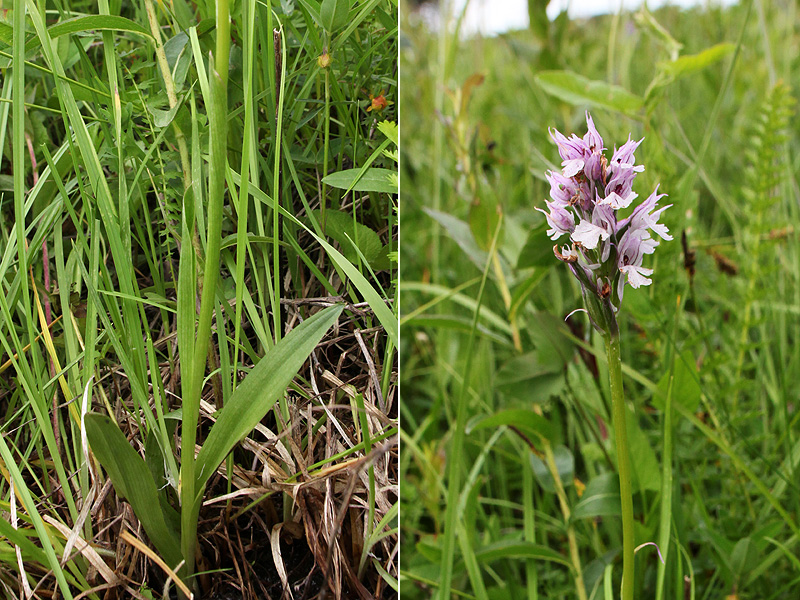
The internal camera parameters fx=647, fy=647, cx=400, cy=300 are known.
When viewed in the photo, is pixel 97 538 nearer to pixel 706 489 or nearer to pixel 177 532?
pixel 177 532

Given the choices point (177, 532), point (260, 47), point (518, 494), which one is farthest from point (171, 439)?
point (518, 494)

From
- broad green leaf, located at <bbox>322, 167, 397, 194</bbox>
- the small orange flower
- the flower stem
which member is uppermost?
the small orange flower

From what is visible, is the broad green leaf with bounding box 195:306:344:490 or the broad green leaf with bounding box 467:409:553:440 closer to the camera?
the broad green leaf with bounding box 195:306:344:490

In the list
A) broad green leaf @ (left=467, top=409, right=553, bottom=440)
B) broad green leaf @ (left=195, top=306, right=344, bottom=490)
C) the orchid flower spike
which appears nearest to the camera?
the orchid flower spike

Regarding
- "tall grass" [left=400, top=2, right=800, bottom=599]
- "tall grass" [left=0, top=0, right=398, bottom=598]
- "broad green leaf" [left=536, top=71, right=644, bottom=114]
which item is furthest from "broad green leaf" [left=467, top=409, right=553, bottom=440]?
"broad green leaf" [left=536, top=71, right=644, bottom=114]

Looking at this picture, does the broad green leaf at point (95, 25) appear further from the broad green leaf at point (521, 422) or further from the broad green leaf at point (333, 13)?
the broad green leaf at point (521, 422)

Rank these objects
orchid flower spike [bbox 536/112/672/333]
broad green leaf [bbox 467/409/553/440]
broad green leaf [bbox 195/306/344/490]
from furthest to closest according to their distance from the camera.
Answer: broad green leaf [bbox 467/409/553/440] < broad green leaf [bbox 195/306/344/490] < orchid flower spike [bbox 536/112/672/333]

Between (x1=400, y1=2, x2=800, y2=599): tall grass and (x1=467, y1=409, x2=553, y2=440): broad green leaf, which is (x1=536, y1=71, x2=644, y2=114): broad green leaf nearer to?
(x1=400, y1=2, x2=800, y2=599): tall grass

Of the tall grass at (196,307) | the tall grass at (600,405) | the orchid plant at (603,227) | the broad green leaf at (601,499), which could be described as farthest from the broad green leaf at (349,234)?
the broad green leaf at (601,499)
